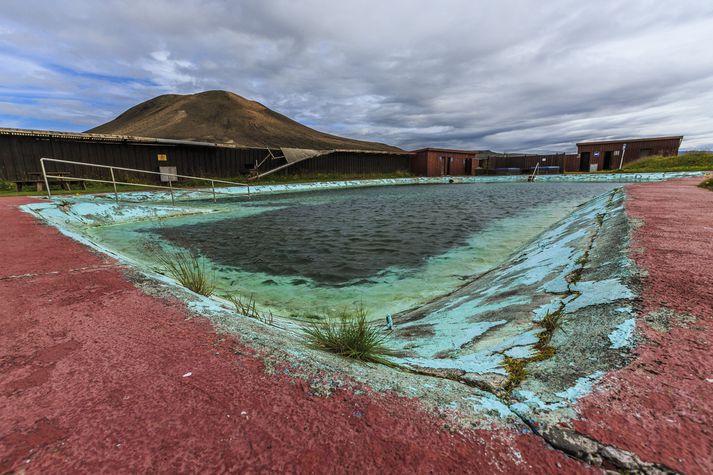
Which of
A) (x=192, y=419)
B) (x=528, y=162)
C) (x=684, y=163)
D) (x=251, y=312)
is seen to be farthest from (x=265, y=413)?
(x=528, y=162)

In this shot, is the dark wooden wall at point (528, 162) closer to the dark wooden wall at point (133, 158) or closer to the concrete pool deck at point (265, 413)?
the dark wooden wall at point (133, 158)

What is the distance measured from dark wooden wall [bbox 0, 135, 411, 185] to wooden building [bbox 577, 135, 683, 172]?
93.3ft

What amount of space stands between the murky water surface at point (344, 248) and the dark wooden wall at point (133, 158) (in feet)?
36.9

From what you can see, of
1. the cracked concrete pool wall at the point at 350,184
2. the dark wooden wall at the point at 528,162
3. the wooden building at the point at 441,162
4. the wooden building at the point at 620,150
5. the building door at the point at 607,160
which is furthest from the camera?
the dark wooden wall at the point at 528,162

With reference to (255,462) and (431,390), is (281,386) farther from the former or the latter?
(431,390)

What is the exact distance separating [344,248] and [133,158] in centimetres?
1806

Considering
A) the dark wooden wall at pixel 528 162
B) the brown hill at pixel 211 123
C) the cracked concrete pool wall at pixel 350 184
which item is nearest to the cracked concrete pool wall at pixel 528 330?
the cracked concrete pool wall at pixel 350 184

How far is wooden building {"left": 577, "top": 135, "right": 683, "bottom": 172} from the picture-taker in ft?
104

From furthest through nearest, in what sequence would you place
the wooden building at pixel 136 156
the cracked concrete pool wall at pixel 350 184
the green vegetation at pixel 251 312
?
the wooden building at pixel 136 156 < the cracked concrete pool wall at pixel 350 184 < the green vegetation at pixel 251 312

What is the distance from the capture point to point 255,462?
96 centimetres

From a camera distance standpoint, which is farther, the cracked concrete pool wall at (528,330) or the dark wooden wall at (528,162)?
the dark wooden wall at (528,162)

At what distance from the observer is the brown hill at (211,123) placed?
52.6 metres

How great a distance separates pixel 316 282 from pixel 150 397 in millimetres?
3409

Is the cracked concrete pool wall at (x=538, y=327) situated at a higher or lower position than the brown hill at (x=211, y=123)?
lower
